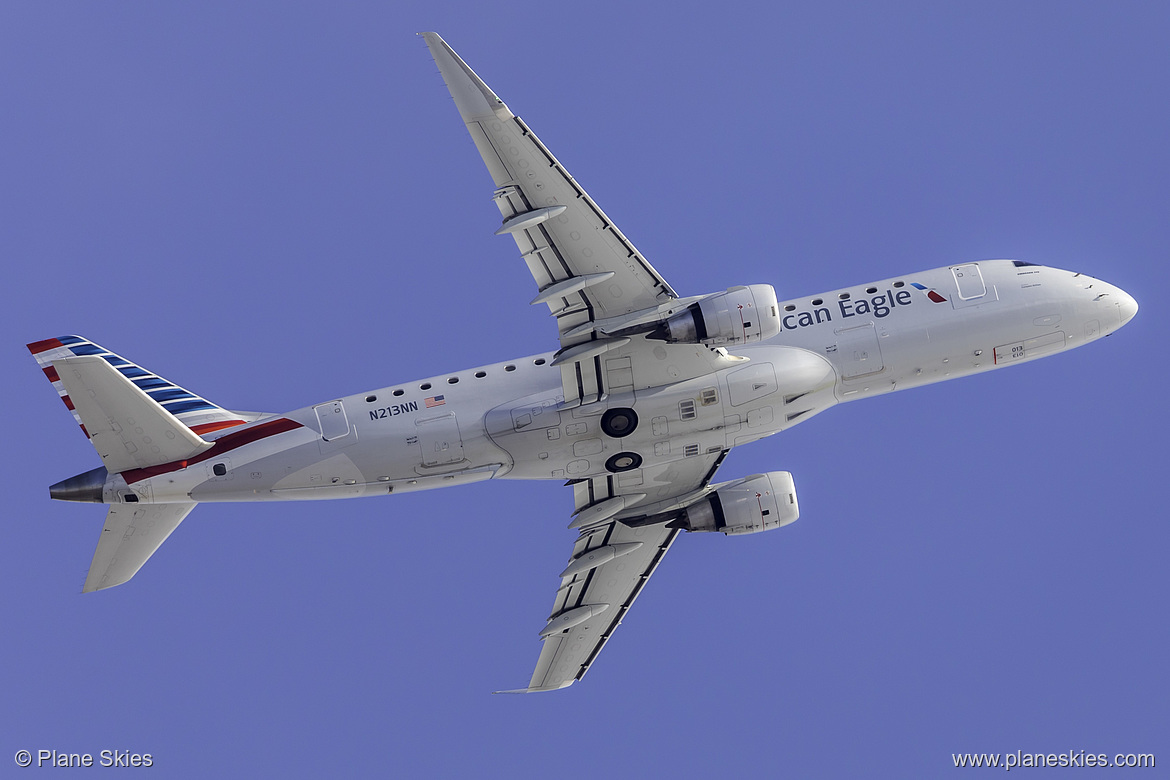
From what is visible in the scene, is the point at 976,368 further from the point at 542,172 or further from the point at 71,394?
the point at 71,394

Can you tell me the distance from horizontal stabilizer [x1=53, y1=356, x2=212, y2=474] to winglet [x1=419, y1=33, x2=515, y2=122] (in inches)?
520

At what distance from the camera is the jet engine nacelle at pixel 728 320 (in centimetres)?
3516

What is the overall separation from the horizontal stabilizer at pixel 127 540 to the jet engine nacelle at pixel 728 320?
666 inches

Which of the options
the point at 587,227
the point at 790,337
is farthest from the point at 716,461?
the point at 587,227

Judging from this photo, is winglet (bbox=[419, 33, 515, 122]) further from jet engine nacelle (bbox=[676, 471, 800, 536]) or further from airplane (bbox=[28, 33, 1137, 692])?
jet engine nacelle (bbox=[676, 471, 800, 536])

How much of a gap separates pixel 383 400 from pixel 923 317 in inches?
697

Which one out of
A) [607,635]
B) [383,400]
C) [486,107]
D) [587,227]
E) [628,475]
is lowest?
[607,635]

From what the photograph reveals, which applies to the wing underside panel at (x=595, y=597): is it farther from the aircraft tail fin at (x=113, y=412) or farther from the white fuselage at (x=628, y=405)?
the aircraft tail fin at (x=113, y=412)

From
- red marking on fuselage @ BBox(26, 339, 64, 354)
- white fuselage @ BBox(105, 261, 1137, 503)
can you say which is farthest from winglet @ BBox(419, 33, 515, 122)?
red marking on fuselage @ BBox(26, 339, 64, 354)

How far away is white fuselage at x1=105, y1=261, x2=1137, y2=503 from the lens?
3703cm

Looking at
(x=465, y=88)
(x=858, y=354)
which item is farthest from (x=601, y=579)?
(x=465, y=88)

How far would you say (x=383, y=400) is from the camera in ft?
124

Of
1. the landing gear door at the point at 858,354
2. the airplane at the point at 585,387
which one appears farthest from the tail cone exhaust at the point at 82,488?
the landing gear door at the point at 858,354

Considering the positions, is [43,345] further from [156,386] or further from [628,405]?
[628,405]
